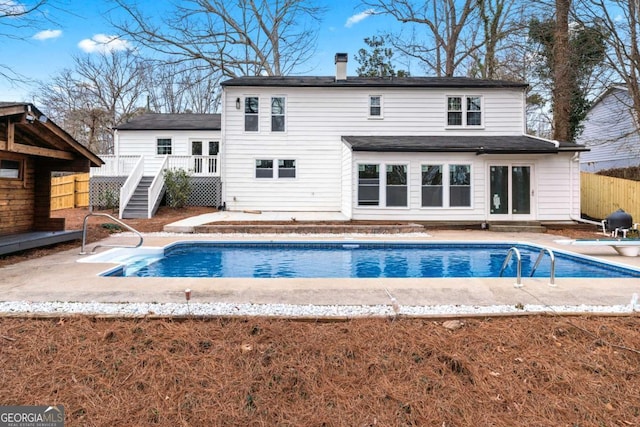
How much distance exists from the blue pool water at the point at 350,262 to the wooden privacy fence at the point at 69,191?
1291 cm

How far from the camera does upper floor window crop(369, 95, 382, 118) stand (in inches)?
622

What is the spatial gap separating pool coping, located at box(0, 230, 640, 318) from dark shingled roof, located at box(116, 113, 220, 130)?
14.6 meters

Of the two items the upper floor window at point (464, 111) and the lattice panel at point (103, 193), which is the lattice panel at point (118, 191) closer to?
the lattice panel at point (103, 193)

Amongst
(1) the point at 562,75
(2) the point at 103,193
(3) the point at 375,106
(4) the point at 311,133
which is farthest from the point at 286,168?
(1) the point at 562,75

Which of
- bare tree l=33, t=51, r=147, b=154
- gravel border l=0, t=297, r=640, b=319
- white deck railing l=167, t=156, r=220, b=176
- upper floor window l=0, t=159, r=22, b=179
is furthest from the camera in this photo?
bare tree l=33, t=51, r=147, b=154

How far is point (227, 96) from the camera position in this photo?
15.6 meters

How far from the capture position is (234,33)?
22547 millimetres

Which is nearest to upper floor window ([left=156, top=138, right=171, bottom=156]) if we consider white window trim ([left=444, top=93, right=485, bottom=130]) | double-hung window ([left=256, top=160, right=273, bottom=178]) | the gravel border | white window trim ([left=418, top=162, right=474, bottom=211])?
double-hung window ([left=256, top=160, right=273, bottom=178])

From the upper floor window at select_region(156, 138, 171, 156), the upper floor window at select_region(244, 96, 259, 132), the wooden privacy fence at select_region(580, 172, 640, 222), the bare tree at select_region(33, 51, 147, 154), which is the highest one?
the bare tree at select_region(33, 51, 147, 154)

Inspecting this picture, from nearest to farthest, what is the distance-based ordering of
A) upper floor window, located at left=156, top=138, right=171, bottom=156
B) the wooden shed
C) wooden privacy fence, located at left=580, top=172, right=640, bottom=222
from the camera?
the wooden shed, wooden privacy fence, located at left=580, top=172, right=640, bottom=222, upper floor window, located at left=156, top=138, right=171, bottom=156

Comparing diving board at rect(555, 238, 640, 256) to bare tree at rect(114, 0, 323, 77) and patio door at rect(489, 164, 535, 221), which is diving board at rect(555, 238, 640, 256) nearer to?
patio door at rect(489, 164, 535, 221)

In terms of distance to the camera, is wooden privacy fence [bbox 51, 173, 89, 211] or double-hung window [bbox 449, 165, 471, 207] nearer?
double-hung window [bbox 449, 165, 471, 207]

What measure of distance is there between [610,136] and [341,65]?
60.8ft

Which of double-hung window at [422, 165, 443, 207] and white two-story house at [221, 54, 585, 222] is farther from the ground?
white two-story house at [221, 54, 585, 222]
